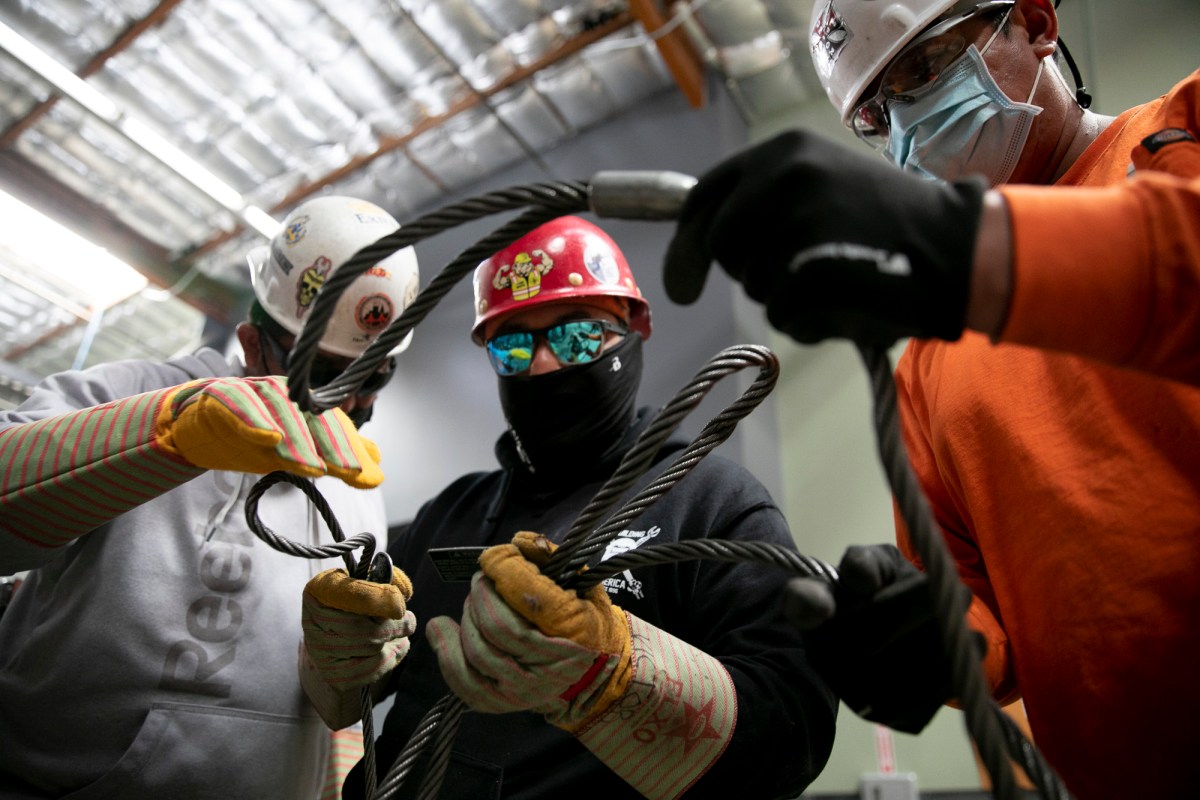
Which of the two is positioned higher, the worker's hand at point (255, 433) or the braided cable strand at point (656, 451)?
the worker's hand at point (255, 433)

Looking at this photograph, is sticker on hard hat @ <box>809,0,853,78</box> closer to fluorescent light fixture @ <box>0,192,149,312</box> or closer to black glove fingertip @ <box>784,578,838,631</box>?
black glove fingertip @ <box>784,578,838,631</box>

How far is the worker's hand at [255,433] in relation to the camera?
100 centimetres

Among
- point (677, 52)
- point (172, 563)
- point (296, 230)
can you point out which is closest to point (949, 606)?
point (172, 563)

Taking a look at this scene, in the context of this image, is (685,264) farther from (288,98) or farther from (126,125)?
(288,98)

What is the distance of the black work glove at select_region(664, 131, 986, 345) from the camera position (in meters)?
0.56

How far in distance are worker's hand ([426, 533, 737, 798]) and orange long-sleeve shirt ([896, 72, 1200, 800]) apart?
0.35 metres

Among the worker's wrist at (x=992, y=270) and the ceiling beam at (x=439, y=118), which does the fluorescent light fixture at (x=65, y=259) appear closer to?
the ceiling beam at (x=439, y=118)

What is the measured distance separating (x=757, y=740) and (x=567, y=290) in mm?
981

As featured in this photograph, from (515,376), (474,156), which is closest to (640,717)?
Answer: (515,376)

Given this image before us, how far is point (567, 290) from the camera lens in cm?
164

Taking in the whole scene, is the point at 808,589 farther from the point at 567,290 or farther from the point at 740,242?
the point at 567,290

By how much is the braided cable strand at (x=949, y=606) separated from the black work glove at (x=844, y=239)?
0.07 metres

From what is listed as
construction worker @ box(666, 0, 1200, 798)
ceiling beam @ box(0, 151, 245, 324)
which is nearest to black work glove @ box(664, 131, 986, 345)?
construction worker @ box(666, 0, 1200, 798)

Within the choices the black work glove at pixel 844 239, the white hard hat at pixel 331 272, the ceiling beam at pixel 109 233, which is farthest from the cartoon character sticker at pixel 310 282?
the ceiling beam at pixel 109 233
